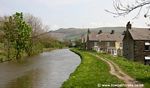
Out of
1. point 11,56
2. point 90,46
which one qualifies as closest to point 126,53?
point 11,56

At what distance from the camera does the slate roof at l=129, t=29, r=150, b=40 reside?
198ft

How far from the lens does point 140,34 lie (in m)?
61.7

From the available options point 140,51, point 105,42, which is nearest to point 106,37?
point 105,42

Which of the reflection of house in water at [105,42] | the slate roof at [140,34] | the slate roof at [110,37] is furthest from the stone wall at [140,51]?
the slate roof at [110,37]

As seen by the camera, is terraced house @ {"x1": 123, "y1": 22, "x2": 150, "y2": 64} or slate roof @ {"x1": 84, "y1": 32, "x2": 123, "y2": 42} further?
slate roof @ {"x1": 84, "y1": 32, "x2": 123, "y2": 42}

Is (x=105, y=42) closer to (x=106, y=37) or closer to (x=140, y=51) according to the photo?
(x=106, y=37)

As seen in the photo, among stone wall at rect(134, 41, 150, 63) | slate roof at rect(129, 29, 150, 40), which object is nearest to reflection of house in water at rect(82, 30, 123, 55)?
slate roof at rect(129, 29, 150, 40)

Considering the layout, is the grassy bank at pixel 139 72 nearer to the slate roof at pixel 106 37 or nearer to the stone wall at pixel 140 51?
the stone wall at pixel 140 51

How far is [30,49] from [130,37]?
37.7 m

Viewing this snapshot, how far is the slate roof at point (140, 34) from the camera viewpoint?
60344 mm

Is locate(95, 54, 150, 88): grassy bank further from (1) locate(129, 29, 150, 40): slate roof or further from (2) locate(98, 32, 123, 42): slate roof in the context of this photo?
(2) locate(98, 32, 123, 42): slate roof

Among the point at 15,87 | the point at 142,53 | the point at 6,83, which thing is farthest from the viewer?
the point at 142,53

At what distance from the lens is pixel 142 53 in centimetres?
6025

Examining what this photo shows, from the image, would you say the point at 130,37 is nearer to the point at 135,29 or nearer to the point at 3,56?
the point at 135,29
